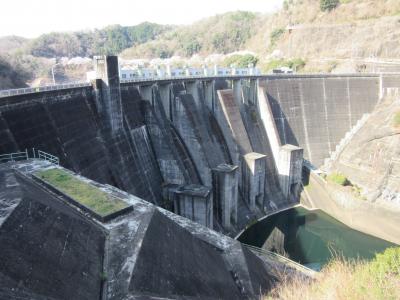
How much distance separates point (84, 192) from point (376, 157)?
95.5ft

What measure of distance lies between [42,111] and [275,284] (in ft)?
43.4

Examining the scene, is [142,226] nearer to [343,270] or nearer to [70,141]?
[343,270]

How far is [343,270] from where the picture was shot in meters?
9.99

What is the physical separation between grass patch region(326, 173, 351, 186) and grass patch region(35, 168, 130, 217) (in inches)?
1014

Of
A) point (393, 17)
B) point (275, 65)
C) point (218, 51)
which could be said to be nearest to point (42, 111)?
point (275, 65)

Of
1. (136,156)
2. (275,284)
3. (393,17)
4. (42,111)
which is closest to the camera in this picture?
(275,284)

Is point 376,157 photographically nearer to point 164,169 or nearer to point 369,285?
point 164,169

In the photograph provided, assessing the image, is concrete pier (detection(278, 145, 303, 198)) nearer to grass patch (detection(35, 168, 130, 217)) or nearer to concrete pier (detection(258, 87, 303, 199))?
concrete pier (detection(258, 87, 303, 199))

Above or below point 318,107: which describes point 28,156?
below

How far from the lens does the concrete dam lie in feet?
26.0

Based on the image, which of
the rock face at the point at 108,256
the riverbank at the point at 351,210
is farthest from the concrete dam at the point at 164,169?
the riverbank at the point at 351,210

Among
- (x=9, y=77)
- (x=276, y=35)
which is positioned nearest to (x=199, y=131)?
(x=9, y=77)

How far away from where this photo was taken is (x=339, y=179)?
3169cm

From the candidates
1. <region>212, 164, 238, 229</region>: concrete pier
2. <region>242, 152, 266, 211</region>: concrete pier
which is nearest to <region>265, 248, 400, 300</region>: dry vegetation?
<region>212, 164, 238, 229</region>: concrete pier
